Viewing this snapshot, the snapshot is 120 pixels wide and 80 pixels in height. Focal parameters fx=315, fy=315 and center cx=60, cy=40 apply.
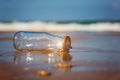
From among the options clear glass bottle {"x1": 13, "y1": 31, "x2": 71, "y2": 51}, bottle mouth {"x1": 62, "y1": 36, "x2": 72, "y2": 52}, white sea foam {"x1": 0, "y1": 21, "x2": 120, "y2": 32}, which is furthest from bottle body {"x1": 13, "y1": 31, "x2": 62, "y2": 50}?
white sea foam {"x1": 0, "y1": 21, "x2": 120, "y2": 32}

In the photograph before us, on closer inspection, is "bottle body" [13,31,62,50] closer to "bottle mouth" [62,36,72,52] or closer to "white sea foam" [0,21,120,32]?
"bottle mouth" [62,36,72,52]

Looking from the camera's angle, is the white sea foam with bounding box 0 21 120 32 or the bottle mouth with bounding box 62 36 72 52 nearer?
the bottle mouth with bounding box 62 36 72 52

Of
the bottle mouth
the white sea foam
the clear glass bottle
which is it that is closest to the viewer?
the bottle mouth

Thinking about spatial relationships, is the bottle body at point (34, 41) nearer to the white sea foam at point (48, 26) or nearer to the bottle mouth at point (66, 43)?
the bottle mouth at point (66, 43)

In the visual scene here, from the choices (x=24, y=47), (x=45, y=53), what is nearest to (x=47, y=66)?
(x=45, y=53)

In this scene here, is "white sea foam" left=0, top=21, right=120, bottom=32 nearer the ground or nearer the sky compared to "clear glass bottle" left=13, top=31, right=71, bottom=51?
nearer the sky

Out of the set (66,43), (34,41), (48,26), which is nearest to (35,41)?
(34,41)

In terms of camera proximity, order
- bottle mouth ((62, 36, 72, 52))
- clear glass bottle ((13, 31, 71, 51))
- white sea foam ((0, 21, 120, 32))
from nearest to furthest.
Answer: bottle mouth ((62, 36, 72, 52)) < clear glass bottle ((13, 31, 71, 51)) < white sea foam ((0, 21, 120, 32))

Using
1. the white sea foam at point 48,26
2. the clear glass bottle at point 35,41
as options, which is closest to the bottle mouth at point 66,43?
the clear glass bottle at point 35,41
